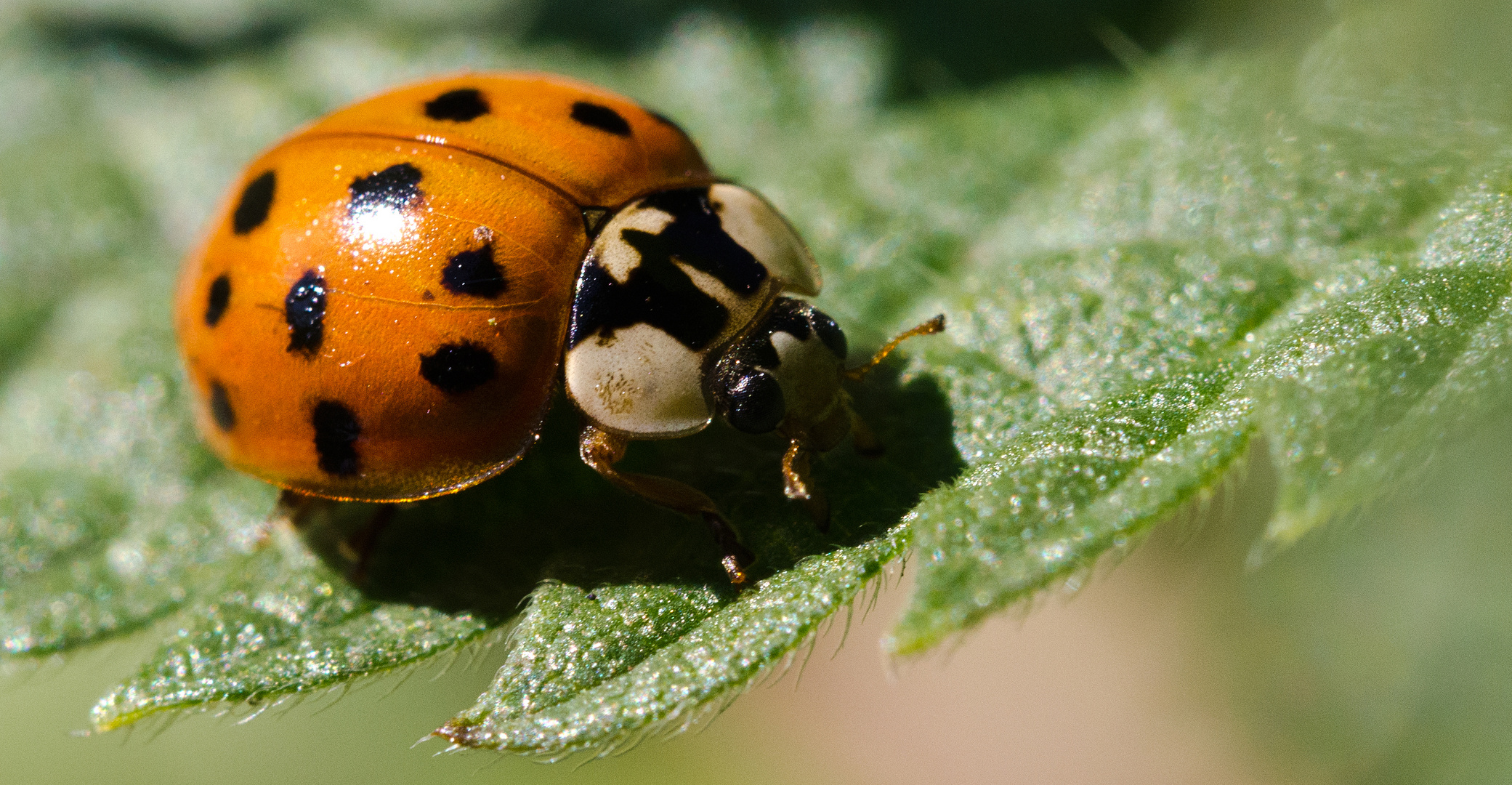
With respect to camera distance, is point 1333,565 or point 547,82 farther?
point 1333,565

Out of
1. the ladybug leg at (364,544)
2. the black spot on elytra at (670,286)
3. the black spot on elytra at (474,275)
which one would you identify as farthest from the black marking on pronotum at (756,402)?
the ladybug leg at (364,544)

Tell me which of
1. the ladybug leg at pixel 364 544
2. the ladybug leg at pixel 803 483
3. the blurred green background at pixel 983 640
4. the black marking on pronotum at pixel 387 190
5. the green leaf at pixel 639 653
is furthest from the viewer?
the blurred green background at pixel 983 640

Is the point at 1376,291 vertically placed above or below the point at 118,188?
above

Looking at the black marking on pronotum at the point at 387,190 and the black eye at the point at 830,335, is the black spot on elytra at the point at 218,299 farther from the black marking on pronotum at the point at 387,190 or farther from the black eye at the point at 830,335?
the black eye at the point at 830,335

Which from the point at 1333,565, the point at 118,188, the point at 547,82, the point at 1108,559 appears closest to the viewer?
the point at 1108,559

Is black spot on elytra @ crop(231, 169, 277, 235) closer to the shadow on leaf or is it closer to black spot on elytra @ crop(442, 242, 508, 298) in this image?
black spot on elytra @ crop(442, 242, 508, 298)

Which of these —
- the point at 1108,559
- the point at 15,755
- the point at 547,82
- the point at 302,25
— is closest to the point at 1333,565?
the point at 1108,559

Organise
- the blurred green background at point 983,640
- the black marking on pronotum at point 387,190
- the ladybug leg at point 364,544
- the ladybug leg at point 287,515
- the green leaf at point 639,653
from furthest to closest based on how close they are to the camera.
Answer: the blurred green background at point 983,640 → the ladybug leg at point 287,515 → the ladybug leg at point 364,544 → the black marking on pronotum at point 387,190 → the green leaf at point 639,653

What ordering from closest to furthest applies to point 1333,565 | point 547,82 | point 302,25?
1. point 547,82
2. point 1333,565
3. point 302,25

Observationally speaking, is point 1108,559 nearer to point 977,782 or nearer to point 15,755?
point 977,782
